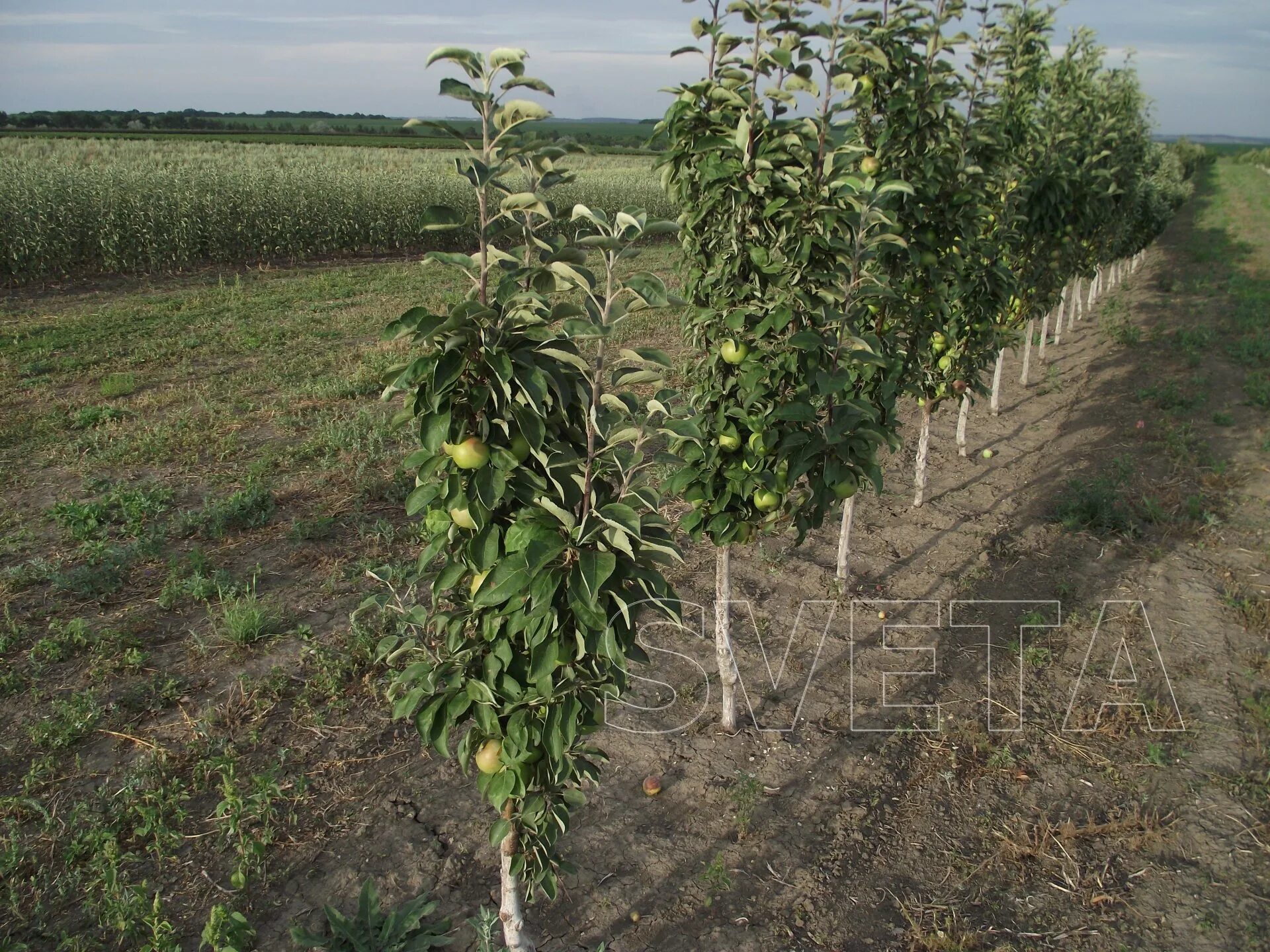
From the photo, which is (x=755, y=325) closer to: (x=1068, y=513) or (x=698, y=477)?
(x=698, y=477)

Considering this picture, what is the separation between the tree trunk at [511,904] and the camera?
8.64 ft

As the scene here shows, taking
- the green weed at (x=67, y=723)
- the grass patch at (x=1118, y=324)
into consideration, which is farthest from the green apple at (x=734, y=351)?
the grass patch at (x=1118, y=324)

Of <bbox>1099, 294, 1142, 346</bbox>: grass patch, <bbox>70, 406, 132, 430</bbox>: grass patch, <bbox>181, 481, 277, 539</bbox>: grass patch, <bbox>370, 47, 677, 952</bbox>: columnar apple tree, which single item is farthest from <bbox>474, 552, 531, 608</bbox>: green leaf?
<bbox>1099, 294, 1142, 346</bbox>: grass patch

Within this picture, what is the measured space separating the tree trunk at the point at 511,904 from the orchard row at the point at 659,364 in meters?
0.01

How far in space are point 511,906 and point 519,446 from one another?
164 centimetres

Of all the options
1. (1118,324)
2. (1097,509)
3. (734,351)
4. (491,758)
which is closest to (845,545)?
(734,351)

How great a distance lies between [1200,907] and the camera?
3303 millimetres

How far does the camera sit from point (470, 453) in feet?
7.02

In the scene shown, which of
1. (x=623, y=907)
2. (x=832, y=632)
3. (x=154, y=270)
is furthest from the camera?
(x=154, y=270)

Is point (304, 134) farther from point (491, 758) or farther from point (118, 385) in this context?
point (491, 758)

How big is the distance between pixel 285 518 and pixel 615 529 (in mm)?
4752

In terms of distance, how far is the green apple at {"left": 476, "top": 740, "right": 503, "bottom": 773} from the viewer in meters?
2.49

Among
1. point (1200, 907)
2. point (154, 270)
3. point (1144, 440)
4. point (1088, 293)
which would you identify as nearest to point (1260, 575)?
point (1144, 440)

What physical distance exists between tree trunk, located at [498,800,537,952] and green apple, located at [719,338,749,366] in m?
2.07
